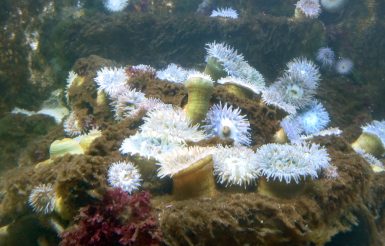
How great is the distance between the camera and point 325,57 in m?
7.27

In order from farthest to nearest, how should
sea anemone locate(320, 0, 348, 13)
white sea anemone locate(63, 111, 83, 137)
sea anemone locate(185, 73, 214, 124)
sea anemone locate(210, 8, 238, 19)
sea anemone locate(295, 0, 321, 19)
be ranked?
sea anemone locate(320, 0, 348, 13)
sea anemone locate(295, 0, 321, 19)
sea anemone locate(210, 8, 238, 19)
white sea anemone locate(63, 111, 83, 137)
sea anemone locate(185, 73, 214, 124)

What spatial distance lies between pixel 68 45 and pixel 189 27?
2.22 metres

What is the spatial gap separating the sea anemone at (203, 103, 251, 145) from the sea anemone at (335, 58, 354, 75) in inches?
162

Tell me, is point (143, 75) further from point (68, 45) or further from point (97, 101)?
point (68, 45)

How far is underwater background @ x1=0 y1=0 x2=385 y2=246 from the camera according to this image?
9.91 ft

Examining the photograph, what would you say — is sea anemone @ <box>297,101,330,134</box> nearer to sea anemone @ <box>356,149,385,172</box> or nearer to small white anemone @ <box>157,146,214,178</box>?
sea anemone @ <box>356,149,385,172</box>

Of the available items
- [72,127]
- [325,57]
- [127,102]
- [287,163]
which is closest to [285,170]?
[287,163]

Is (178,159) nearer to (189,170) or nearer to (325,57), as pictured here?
(189,170)

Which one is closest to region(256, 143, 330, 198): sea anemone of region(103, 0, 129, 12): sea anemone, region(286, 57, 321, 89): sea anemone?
region(286, 57, 321, 89): sea anemone

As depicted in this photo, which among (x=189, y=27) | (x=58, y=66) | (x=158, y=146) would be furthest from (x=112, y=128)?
(x=189, y=27)

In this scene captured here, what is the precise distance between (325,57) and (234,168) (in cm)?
486

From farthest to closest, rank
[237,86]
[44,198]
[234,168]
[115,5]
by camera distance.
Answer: [115,5] < [237,86] < [44,198] < [234,168]

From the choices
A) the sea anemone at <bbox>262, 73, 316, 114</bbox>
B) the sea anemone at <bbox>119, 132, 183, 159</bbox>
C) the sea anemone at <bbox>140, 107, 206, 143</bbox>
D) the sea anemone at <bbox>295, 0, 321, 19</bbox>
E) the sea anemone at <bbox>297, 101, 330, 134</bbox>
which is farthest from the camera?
the sea anemone at <bbox>295, 0, 321, 19</bbox>

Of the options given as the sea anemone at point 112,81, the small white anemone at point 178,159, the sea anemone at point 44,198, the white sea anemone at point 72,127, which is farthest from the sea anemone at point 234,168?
the white sea anemone at point 72,127
